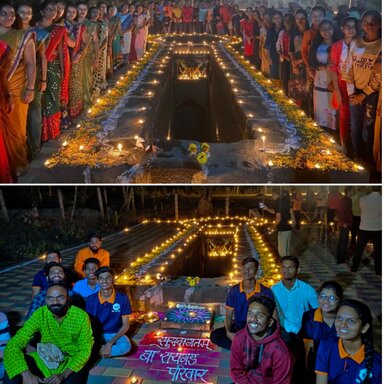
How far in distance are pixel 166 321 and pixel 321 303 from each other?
4.32 feet

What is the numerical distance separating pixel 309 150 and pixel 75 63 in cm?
216

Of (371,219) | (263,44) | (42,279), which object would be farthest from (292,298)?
(263,44)

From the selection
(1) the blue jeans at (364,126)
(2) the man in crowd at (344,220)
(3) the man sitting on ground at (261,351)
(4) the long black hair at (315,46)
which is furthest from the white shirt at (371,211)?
(3) the man sitting on ground at (261,351)

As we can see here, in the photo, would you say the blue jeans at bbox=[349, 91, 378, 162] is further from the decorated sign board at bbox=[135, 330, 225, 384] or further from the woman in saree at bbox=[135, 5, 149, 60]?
the woman in saree at bbox=[135, 5, 149, 60]

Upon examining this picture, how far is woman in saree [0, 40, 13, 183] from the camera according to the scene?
3207 mm

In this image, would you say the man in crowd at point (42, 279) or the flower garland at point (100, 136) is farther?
the flower garland at point (100, 136)

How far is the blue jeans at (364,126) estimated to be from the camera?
3.41 metres

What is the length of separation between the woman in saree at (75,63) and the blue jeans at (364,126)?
2.35 metres

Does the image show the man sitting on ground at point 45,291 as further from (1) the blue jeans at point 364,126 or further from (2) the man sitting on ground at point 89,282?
(1) the blue jeans at point 364,126

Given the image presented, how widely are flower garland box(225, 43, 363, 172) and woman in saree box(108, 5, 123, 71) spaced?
1.62 m

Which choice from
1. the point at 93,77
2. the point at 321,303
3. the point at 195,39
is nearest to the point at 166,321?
the point at 321,303

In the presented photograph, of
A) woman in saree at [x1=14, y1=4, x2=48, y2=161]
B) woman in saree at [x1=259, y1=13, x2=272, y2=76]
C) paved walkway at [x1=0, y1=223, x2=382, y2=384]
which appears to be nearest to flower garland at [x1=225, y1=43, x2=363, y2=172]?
woman in saree at [x1=259, y1=13, x2=272, y2=76]

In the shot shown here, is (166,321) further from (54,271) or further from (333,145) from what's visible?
(333,145)

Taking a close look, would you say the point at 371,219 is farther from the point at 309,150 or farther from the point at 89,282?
the point at 89,282
